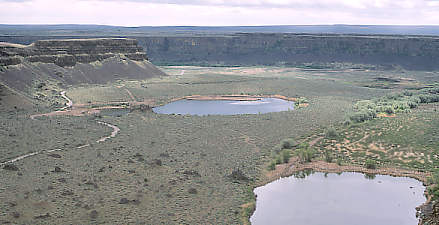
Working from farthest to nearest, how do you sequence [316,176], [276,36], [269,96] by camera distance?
1. [276,36]
2. [269,96]
3. [316,176]

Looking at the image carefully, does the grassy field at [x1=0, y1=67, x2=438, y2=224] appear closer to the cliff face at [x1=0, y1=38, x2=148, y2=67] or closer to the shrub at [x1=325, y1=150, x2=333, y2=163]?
the shrub at [x1=325, y1=150, x2=333, y2=163]

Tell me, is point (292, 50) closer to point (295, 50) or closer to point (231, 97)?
point (295, 50)

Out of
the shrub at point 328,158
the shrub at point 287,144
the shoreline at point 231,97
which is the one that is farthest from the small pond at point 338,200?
the shoreline at point 231,97

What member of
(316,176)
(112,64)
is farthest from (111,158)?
(112,64)

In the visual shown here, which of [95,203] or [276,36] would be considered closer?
[95,203]

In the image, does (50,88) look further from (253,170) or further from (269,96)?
(253,170)

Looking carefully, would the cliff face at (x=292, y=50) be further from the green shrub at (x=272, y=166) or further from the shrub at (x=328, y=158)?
the green shrub at (x=272, y=166)

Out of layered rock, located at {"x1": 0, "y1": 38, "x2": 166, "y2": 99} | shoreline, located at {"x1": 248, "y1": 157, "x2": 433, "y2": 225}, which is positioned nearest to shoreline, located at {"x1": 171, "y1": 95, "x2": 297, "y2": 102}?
layered rock, located at {"x1": 0, "y1": 38, "x2": 166, "y2": 99}
